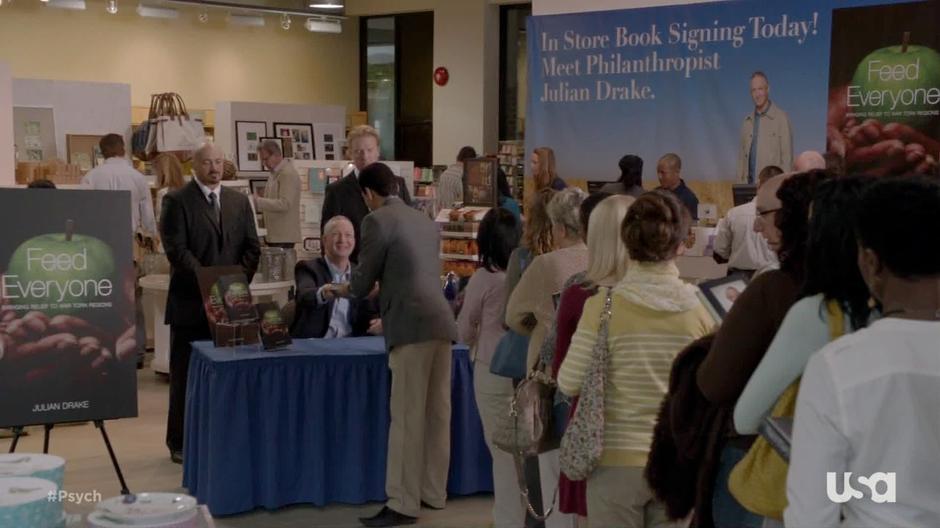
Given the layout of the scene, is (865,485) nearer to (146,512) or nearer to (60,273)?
(146,512)

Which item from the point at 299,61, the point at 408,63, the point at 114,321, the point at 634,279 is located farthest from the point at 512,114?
the point at 634,279

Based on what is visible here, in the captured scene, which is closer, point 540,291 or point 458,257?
point 540,291

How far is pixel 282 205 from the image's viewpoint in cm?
1009

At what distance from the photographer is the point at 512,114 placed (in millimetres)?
14930

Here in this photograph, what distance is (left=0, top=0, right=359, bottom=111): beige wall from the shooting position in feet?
45.1

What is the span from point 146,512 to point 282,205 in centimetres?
816

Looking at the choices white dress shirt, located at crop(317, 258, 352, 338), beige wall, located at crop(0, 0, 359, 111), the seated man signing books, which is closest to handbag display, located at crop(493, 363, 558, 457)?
the seated man signing books

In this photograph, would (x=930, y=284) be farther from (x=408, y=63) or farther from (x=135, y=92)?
(x=408, y=63)

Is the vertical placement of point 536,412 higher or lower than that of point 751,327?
lower

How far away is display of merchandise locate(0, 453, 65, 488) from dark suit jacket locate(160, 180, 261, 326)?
373cm

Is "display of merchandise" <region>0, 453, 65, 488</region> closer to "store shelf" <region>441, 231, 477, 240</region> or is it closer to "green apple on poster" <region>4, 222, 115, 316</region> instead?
"green apple on poster" <region>4, 222, 115, 316</region>

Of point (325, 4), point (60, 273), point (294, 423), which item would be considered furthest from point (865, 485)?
point (325, 4)

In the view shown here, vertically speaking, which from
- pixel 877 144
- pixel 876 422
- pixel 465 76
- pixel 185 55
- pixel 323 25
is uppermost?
pixel 323 25

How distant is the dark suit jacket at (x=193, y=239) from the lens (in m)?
6.02
